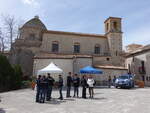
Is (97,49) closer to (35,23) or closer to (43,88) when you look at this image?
(35,23)

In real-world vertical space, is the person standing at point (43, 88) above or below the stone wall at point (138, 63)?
below

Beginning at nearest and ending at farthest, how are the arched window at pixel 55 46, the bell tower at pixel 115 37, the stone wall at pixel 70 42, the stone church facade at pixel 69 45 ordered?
the stone church facade at pixel 69 45
the stone wall at pixel 70 42
the arched window at pixel 55 46
the bell tower at pixel 115 37

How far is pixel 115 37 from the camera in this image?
130ft

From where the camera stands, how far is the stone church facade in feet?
118

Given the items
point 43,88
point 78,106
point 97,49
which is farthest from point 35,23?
point 78,106

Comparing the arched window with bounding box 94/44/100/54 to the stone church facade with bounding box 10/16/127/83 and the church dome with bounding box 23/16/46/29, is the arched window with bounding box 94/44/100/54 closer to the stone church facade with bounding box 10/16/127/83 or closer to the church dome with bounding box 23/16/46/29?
the stone church facade with bounding box 10/16/127/83

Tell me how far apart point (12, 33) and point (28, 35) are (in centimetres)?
429

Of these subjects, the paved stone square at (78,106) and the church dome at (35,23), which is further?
the church dome at (35,23)

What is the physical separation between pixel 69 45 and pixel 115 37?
10095 mm

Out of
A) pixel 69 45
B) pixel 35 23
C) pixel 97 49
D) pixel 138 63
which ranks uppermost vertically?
pixel 35 23

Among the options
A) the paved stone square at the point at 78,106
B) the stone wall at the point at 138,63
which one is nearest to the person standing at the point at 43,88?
the paved stone square at the point at 78,106

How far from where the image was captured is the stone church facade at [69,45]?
36094 millimetres

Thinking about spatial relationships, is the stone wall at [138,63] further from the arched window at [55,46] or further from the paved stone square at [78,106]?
the paved stone square at [78,106]

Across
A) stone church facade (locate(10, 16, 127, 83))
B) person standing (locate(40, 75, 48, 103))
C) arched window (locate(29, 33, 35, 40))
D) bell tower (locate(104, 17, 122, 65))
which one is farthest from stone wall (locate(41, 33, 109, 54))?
person standing (locate(40, 75, 48, 103))
